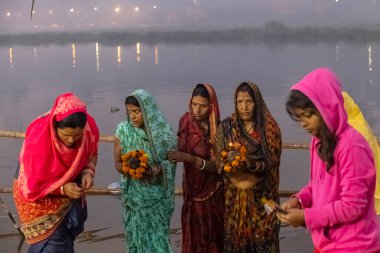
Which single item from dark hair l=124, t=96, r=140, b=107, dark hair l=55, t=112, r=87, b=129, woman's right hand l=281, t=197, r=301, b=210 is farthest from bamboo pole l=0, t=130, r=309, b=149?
woman's right hand l=281, t=197, r=301, b=210

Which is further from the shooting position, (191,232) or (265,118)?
(191,232)

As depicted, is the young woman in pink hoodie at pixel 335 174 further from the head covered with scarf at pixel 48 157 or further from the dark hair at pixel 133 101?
the dark hair at pixel 133 101

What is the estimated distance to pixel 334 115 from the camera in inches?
94.7

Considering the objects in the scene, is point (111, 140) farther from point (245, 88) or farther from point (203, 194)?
point (245, 88)

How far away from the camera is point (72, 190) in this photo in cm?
341

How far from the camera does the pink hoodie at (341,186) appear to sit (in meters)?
2.38

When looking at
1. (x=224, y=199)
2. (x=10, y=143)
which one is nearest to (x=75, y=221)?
(x=224, y=199)

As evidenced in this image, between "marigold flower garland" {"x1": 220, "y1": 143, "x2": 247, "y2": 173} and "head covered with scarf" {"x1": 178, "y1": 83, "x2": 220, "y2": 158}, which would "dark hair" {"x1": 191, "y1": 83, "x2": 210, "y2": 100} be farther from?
"marigold flower garland" {"x1": 220, "y1": 143, "x2": 247, "y2": 173}

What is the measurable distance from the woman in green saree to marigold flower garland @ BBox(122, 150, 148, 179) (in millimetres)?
113

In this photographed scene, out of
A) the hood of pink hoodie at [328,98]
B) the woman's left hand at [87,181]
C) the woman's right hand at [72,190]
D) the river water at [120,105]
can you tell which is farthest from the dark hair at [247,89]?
the river water at [120,105]

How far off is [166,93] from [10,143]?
11.4m

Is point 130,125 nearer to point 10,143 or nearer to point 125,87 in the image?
point 10,143

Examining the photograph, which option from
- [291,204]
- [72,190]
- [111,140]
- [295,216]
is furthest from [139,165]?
[111,140]

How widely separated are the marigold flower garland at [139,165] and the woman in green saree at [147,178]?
11 cm
